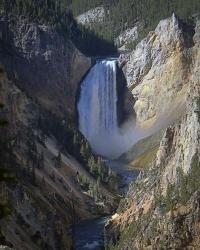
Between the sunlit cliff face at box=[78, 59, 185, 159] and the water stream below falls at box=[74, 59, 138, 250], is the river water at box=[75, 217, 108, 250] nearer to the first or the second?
the water stream below falls at box=[74, 59, 138, 250]

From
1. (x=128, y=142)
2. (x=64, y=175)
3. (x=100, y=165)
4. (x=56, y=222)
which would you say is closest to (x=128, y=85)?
(x=128, y=142)

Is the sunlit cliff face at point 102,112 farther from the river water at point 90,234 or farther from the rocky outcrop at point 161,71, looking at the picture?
the river water at point 90,234

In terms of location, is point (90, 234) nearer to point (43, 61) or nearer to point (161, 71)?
point (43, 61)

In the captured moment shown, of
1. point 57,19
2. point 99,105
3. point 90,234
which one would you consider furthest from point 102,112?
point 90,234

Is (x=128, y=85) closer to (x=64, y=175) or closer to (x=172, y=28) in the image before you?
(x=172, y=28)

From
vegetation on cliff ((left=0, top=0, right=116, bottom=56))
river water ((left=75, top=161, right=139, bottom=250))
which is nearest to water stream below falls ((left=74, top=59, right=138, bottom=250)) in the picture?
vegetation on cliff ((left=0, top=0, right=116, bottom=56))

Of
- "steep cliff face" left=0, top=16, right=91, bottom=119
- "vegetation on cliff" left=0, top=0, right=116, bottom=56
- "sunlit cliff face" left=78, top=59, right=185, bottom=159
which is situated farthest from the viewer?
"sunlit cliff face" left=78, top=59, right=185, bottom=159

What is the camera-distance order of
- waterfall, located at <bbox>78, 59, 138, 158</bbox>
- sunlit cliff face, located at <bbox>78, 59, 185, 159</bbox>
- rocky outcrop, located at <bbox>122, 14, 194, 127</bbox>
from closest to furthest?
rocky outcrop, located at <bbox>122, 14, 194, 127</bbox> < sunlit cliff face, located at <bbox>78, 59, 185, 159</bbox> < waterfall, located at <bbox>78, 59, 138, 158</bbox>
